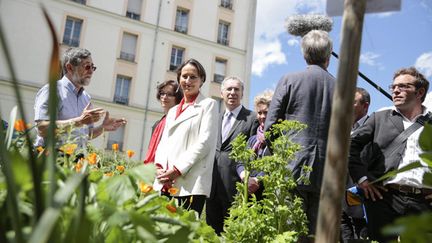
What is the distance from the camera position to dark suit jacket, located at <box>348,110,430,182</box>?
2.51 meters

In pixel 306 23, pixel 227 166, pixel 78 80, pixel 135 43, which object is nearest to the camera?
pixel 78 80

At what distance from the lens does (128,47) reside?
21.5 m

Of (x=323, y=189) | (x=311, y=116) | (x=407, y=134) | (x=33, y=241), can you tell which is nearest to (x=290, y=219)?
(x=311, y=116)

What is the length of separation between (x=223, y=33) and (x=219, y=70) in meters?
2.15

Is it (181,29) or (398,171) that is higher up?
(181,29)

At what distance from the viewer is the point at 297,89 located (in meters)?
2.59

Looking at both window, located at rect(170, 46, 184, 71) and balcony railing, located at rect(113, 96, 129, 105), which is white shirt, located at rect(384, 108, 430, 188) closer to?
balcony railing, located at rect(113, 96, 129, 105)

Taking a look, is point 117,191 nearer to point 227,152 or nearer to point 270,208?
point 270,208

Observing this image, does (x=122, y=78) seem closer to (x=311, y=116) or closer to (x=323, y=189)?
(x=311, y=116)

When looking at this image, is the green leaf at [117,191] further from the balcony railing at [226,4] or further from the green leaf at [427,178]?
the balcony railing at [226,4]

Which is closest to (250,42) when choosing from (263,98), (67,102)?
(263,98)

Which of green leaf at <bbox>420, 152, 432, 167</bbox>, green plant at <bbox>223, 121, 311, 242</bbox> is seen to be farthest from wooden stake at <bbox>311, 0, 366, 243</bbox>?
green plant at <bbox>223, 121, 311, 242</bbox>

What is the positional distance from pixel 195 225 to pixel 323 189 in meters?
0.40

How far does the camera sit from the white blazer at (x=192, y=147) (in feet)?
8.34
